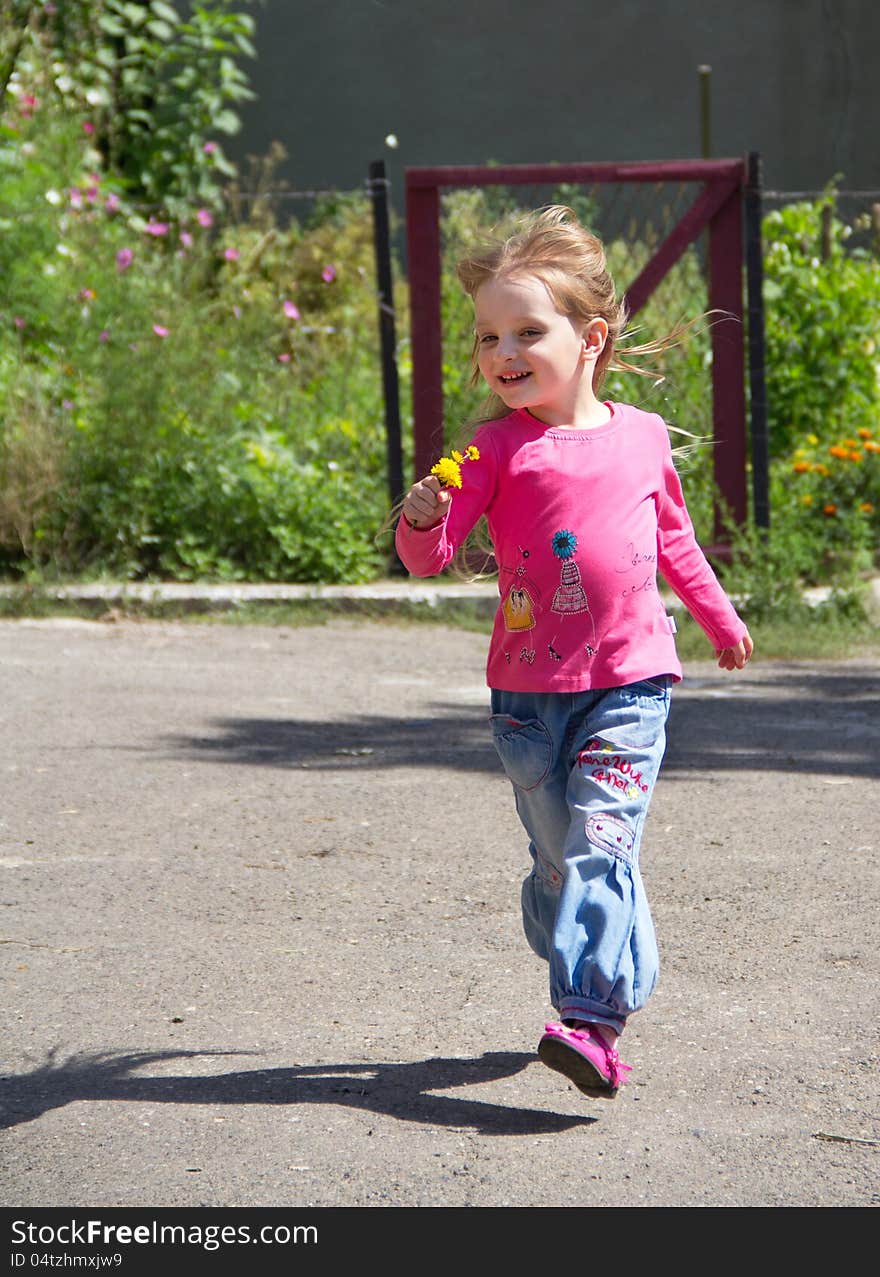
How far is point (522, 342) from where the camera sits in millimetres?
2953

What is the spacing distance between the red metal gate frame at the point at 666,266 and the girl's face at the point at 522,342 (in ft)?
16.8

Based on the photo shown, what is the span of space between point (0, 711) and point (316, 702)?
3.78 feet

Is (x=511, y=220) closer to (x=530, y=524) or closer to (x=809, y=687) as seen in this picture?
(x=530, y=524)

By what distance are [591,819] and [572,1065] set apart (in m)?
0.40

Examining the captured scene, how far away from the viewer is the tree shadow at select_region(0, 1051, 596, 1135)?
288cm

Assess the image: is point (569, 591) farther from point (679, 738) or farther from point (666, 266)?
point (666, 266)

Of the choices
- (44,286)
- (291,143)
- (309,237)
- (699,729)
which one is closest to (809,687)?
(699,729)

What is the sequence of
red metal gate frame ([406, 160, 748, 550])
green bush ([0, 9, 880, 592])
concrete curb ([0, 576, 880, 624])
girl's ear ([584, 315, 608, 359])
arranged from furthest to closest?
green bush ([0, 9, 880, 592])
red metal gate frame ([406, 160, 748, 550])
concrete curb ([0, 576, 880, 624])
girl's ear ([584, 315, 608, 359])

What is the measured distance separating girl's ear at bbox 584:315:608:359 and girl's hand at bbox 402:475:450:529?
0.46 m

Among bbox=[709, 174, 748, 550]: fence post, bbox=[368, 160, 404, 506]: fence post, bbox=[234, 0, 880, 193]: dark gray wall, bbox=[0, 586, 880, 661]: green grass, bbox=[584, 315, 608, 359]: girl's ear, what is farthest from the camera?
bbox=[234, 0, 880, 193]: dark gray wall

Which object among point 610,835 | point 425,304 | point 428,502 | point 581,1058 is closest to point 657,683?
point 610,835

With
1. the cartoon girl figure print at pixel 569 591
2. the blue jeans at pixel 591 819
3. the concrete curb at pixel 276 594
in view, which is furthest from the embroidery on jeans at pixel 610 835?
the concrete curb at pixel 276 594

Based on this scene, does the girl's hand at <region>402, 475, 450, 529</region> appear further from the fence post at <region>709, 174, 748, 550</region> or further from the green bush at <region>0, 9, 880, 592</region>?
the fence post at <region>709, 174, 748, 550</region>

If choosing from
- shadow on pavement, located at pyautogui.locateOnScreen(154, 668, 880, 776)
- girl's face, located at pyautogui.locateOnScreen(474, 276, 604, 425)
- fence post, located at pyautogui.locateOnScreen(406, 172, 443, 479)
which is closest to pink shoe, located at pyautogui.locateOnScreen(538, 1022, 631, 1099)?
girl's face, located at pyautogui.locateOnScreen(474, 276, 604, 425)
